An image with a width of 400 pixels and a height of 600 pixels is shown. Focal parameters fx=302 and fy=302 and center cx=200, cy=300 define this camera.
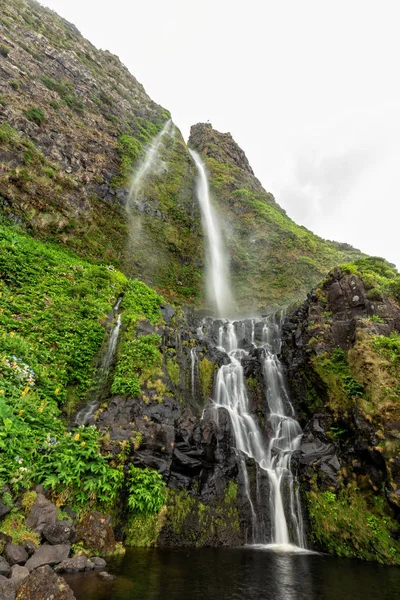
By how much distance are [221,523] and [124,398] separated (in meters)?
4.98

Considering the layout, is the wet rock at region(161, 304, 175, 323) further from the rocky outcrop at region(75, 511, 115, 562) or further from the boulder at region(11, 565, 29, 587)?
the boulder at region(11, 565, 29, 587)

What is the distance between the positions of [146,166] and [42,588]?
119 feet

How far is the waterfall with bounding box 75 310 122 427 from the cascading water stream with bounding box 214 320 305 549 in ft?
15.6

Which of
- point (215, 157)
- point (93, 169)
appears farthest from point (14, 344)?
point (215, 157)

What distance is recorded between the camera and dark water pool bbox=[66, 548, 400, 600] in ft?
18.1

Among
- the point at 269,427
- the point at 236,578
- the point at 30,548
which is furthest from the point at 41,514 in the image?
the point at 269,427

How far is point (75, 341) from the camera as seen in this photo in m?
12.4

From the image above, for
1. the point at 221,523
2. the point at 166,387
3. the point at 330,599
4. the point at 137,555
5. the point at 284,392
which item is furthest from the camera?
the point at 284,392

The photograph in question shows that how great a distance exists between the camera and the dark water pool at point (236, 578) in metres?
5.52

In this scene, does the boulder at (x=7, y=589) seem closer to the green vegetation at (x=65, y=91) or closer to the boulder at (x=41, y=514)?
the boulder at (x=41, y=514)

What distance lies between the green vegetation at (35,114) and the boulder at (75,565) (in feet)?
92.9

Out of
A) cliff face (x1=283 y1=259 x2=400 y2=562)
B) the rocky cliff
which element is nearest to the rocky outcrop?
the rocky cliff

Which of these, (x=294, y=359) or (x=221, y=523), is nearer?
(x=221, y=523)

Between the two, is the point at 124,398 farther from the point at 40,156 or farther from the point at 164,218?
the point at 164,218
